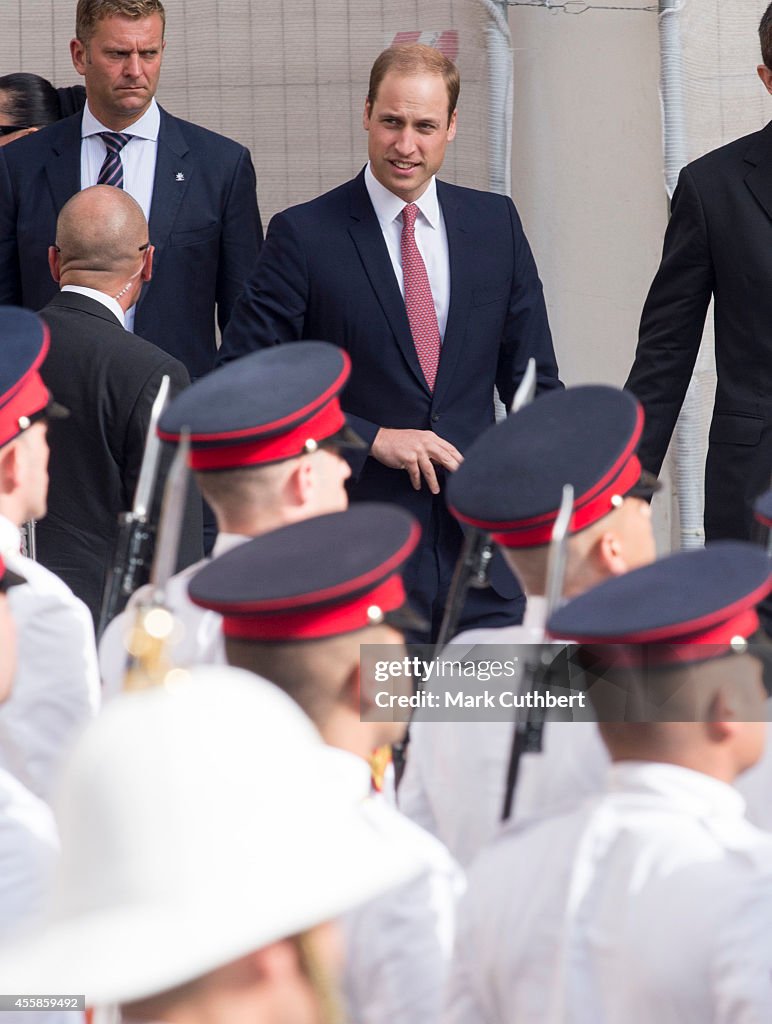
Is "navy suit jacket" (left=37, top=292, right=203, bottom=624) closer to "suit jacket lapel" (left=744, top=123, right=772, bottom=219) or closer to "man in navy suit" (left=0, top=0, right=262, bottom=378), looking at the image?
"man in navy suit" (left=0, top=0, right=262, bottom=378)

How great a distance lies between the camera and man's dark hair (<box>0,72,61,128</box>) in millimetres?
5309

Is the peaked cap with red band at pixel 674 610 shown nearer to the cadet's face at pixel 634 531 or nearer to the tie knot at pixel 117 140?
the cadet's face at pixel 634 531

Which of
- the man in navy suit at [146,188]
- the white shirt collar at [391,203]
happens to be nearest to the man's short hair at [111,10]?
the man in navy suit at [146,188]

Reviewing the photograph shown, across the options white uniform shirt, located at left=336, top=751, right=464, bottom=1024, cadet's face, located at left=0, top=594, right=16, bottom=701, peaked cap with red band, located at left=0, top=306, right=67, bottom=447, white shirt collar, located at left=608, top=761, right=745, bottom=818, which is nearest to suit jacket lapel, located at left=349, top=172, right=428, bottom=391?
peaked cap with red band, located at left=0, top=306, right=67, bottom=447

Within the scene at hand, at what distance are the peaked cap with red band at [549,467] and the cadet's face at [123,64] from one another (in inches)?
91.0

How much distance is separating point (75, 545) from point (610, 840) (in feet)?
7.74

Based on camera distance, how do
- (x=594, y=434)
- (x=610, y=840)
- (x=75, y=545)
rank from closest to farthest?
→ 1. (x=610, y=840)
2. (x=594, y=434)
3. (x=75, y=545)

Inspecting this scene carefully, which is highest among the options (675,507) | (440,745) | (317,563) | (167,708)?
(167,708)

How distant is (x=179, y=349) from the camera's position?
4875 millimetres

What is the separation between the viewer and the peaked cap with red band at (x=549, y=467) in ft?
8.53

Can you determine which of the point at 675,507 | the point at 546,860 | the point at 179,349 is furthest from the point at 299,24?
the point at 546,860

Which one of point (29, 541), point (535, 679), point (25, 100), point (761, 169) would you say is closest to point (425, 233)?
point (761, 169)

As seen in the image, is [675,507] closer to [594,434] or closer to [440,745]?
[594,434]

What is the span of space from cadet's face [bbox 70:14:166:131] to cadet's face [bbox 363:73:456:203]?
743 millimetres
